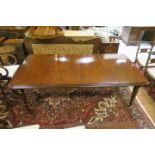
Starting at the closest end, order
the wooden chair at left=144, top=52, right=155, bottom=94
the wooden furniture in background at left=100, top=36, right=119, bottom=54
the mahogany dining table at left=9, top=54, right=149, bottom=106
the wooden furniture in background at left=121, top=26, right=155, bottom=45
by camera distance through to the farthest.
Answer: the mahogany dining table at left=9, top=54, right=149, bottom=106, the wooden chair at left=144, top=52, right=155, bottom=94, the wooden furniture in background at left=100, top=36, right=119, bottom=54, the wooden furniture in background at left=121, top=26, right=155, bottom=45

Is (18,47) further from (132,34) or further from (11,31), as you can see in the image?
(132,34)

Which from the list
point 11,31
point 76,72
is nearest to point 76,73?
point 76,72

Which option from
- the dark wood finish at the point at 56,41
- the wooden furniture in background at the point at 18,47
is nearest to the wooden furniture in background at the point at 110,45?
the dark wood finish at the point at 56,41

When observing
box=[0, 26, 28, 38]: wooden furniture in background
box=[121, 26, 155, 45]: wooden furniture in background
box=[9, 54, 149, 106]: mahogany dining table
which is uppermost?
box=[9, 54, 149, 106]: mahogany dining table

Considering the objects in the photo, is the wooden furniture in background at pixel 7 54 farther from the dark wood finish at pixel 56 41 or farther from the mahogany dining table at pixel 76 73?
the mahogany dining table at pixel 76 73

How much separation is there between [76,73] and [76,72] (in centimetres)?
2

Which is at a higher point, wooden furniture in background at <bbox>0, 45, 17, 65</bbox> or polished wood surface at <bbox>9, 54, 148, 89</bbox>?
polished wood surface at <bbox>9, 54, 148, 89</bbox>

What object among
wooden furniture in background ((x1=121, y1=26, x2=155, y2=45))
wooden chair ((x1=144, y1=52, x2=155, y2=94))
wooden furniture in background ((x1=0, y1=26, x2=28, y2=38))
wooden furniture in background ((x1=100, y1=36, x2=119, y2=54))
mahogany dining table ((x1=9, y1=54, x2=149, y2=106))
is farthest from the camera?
wooden furniture in background ((x1=121, y1=26, x2=155, y2=45))

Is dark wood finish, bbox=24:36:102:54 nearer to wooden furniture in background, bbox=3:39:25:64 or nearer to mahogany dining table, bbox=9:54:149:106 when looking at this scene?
wooden furniture in background, bbox=3:39:25:64

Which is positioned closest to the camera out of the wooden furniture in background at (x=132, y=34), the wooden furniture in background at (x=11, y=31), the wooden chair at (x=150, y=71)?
the wooden chair at (x=150, y=71)

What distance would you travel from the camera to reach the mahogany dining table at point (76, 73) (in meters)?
1.50

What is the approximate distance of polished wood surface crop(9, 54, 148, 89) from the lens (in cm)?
150

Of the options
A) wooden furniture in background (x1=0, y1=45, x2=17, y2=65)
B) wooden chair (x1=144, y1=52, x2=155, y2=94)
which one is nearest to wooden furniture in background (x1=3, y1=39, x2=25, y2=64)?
wooden furniture in background (x1=0, y1=45, x2=17, y2=65)
